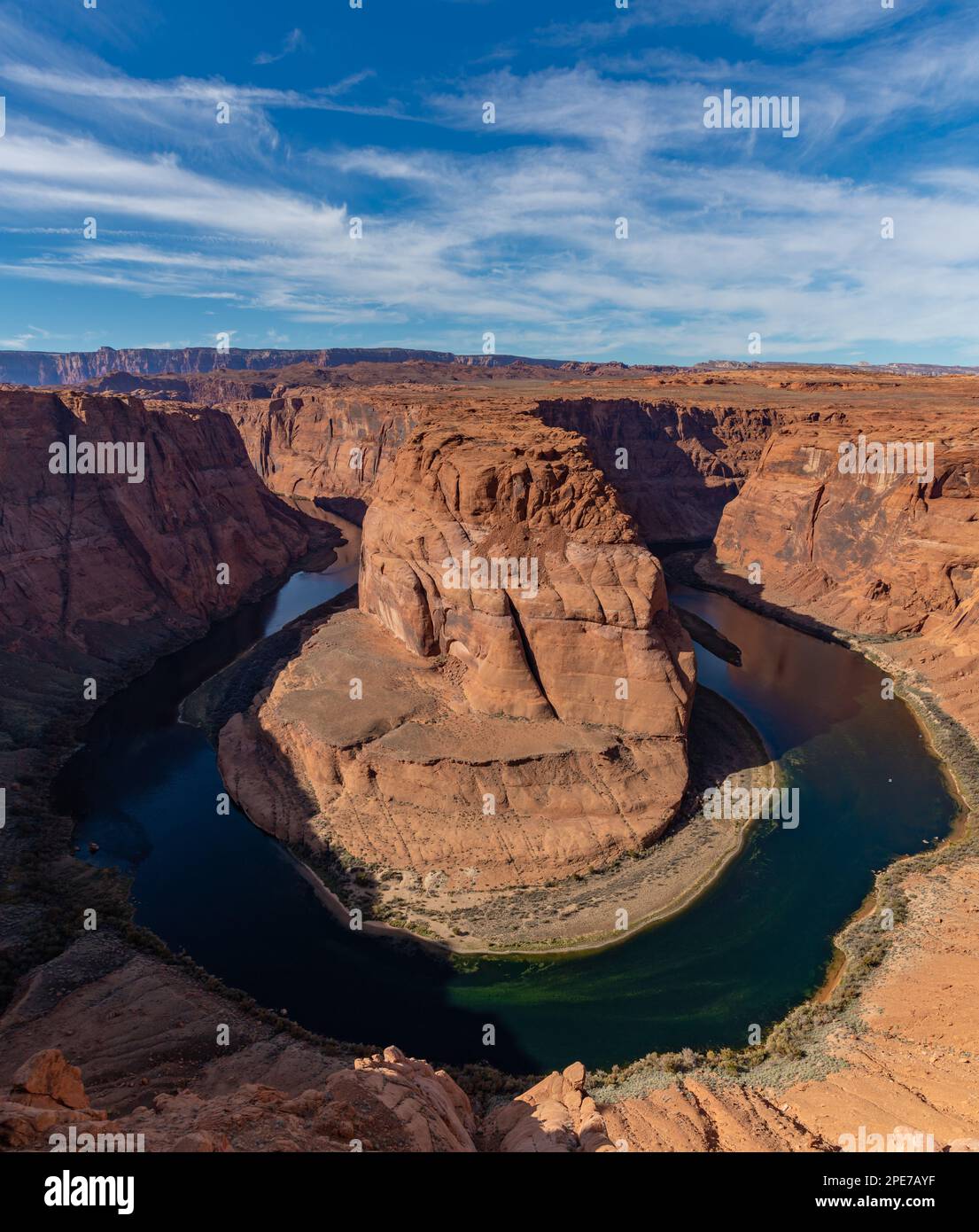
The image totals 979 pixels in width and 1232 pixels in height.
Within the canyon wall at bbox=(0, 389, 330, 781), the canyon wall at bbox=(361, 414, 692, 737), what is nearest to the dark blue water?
the canyon wall at bbox=(0, 389, 330, 781)

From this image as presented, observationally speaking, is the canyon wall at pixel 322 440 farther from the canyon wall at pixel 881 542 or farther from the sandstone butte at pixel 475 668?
the canyon wall at pixel 881 542

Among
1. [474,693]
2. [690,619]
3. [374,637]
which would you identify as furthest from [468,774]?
[690,619]

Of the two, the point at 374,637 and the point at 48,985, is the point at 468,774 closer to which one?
the point at 374,637

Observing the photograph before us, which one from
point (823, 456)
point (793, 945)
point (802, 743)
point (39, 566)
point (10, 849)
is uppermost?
point (823, 456)

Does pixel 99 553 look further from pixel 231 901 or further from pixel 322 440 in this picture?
pixel 322 440

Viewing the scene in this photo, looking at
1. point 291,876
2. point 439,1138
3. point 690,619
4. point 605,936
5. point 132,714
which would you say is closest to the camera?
point 439,1138

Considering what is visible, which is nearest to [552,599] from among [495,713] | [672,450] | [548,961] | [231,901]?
[495,713]

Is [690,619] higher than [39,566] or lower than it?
lower
